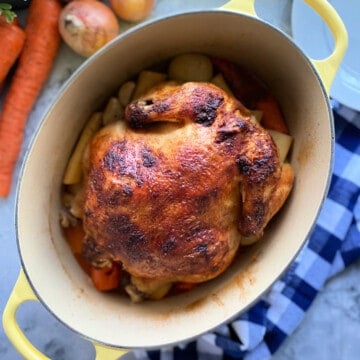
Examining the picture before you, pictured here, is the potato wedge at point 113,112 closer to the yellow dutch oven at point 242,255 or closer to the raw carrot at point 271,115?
the yellow dutch oven at point 242,255

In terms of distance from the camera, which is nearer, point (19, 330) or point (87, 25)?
point (19, 330)

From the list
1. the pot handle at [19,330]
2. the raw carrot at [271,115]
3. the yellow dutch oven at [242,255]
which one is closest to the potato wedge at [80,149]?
the yellow dutch oven at [242,255]

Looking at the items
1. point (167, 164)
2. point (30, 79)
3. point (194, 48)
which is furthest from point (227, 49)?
point (30, 79)

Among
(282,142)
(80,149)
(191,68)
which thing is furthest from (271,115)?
(80,149)

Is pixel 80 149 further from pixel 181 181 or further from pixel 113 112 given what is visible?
pixel 181 181

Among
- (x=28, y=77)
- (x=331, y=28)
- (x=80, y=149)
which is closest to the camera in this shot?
(x=331, y=28)

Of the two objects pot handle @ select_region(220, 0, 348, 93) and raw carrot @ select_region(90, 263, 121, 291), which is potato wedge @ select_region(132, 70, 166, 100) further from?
raw carrot @ select_region(90, 263, 121, 291)
